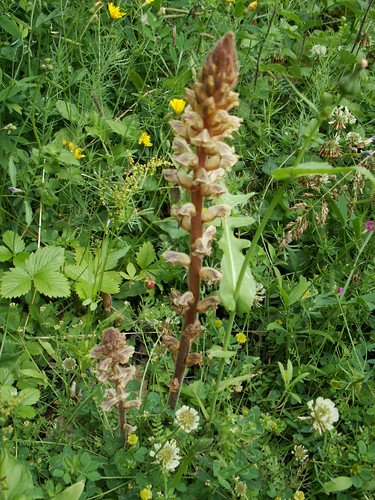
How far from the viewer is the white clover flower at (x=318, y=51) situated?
390 cm

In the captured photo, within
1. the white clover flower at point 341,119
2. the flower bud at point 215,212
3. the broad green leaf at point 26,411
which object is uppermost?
the flower bud at point 215,212

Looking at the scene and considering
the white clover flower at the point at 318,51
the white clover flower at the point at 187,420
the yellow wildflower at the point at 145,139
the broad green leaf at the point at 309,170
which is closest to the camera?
the broad green leaf at the point at 309,170

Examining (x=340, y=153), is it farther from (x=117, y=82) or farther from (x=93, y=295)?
(x=93, y=295)

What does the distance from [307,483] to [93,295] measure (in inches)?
50.7

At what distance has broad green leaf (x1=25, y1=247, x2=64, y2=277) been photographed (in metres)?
2.72

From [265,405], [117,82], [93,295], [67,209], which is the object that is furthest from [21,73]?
[265,405]

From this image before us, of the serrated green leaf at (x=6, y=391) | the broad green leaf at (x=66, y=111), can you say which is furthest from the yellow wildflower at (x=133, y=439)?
the broad green leaf at (x=66, y=111)

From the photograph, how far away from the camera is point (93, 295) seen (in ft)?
8.90

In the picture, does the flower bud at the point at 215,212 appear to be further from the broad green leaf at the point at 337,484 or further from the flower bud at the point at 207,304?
the broad green leaf at the point at 337,484

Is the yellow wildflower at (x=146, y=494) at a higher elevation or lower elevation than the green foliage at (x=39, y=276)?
lower

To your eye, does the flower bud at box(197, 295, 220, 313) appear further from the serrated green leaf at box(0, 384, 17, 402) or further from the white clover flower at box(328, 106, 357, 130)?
the white clover flower at box(328, 106, 357, 130)

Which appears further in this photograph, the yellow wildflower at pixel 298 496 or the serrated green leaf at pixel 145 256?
the serrated green leaf at pixel 145 256

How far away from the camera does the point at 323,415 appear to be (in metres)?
2.35

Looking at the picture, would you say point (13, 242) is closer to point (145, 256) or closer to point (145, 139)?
point (145, 256)
